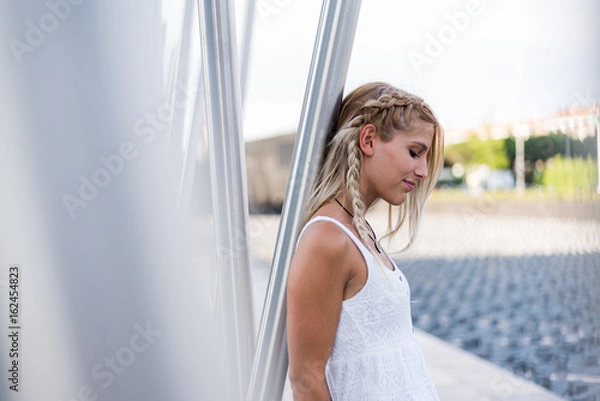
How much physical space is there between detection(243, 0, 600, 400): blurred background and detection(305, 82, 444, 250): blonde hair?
59 millimetres

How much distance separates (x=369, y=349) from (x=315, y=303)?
0.11 m

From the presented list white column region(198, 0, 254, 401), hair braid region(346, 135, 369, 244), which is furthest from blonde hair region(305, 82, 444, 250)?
white column region(198, 0, 254, 401)

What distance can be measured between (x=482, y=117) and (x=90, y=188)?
26.8 meters

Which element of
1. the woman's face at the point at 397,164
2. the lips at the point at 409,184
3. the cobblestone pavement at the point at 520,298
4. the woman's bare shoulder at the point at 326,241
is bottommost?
the cobblestone pavement at the point at 520,298

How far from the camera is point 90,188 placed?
1320 mm

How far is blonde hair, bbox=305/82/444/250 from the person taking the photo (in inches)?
44.1

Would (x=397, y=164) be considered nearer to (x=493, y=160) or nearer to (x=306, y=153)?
(x=306, y=153)

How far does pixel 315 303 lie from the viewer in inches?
40.8

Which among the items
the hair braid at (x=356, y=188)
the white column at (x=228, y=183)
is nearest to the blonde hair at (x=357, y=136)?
the hair braid at (x=356, y=188)

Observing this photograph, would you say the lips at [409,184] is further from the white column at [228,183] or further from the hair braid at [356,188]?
the white column at [228,183]

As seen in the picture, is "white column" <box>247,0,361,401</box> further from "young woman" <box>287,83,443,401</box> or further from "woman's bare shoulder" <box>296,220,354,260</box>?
"woman's bare shoulder" <box>296,220,354,260</box>

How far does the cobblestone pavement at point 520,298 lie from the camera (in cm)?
402

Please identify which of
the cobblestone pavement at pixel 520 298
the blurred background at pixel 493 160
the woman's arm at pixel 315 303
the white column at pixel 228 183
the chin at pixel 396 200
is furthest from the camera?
the cobblestone pavement at pixel 520 298

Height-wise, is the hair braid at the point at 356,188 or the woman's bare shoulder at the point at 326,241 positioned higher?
the hair braid at the point at 356,188
